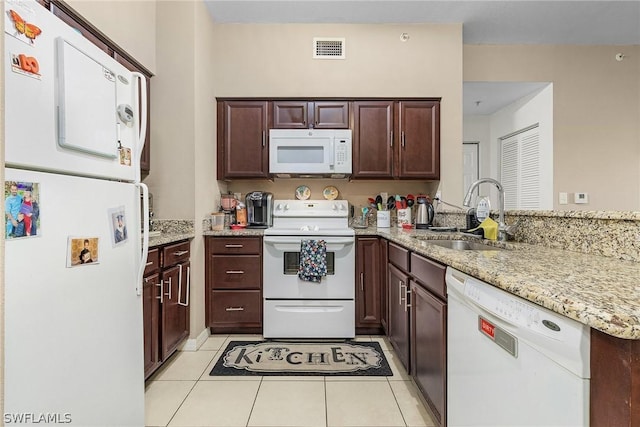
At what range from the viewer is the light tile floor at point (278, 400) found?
5.40ft

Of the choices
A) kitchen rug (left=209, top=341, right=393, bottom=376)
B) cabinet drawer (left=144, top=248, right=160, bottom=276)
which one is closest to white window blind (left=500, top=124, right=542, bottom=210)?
kitchen rug (left=209, top=341, right=393, bottom=376)

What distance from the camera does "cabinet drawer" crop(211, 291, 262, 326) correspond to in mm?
2668

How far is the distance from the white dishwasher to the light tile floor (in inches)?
21.3

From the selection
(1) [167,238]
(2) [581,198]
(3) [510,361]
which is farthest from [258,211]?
(2) [581,198]

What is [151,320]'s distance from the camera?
1.90m

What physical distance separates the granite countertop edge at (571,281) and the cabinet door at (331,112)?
191cm

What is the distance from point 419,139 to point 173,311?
2.54 m

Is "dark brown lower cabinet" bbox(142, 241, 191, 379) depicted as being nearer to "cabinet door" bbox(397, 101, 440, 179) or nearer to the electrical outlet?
"cabinet door" bbox(397, 101, 440, 179)

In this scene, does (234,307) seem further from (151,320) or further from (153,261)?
(153,261)

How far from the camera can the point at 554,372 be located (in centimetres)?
70

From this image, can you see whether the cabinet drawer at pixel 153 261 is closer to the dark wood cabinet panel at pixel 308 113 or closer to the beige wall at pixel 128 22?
the beige wall at pixel 128 22

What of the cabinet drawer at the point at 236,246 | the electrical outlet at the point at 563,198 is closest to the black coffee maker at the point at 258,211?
the cabinet drawer at the point at 236,246

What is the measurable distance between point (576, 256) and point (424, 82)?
236cm

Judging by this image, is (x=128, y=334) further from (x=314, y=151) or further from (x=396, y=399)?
(x=314, y=151)
